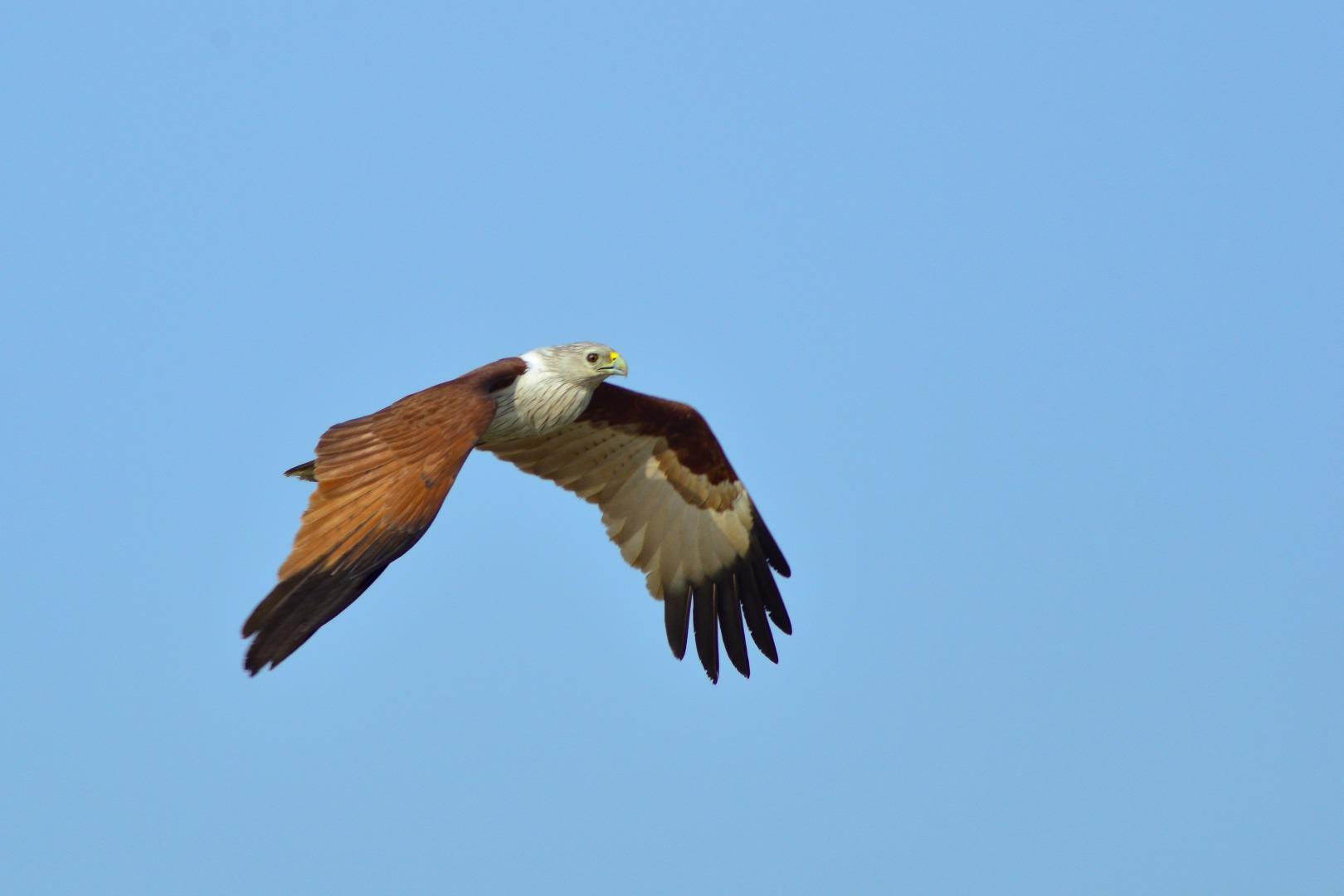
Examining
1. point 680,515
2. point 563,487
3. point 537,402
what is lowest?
point 537,402

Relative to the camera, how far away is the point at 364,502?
33.1 ft

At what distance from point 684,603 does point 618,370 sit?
2.54 meters

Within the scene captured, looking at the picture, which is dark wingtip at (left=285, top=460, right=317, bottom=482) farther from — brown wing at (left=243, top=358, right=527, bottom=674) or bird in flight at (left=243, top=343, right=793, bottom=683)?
brown wing at (left=243, top=358, right=527, bottom=674)

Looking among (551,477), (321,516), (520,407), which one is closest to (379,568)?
(321,516)

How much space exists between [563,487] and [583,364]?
6.53ft

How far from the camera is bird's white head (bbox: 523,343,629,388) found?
12.3 m

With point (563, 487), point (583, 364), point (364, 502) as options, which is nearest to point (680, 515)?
point (563, 487)

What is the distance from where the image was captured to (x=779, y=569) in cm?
1422

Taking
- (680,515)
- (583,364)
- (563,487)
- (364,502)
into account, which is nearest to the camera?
(364,502)

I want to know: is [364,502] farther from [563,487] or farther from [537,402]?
[563,487]

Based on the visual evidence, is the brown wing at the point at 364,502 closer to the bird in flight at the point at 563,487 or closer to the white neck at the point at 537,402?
the bird in flight at the point at 563,487

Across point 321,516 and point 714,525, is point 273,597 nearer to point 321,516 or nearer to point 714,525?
point 321,516

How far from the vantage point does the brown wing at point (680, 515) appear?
13.9 m

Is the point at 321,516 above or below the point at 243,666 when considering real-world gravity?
above
